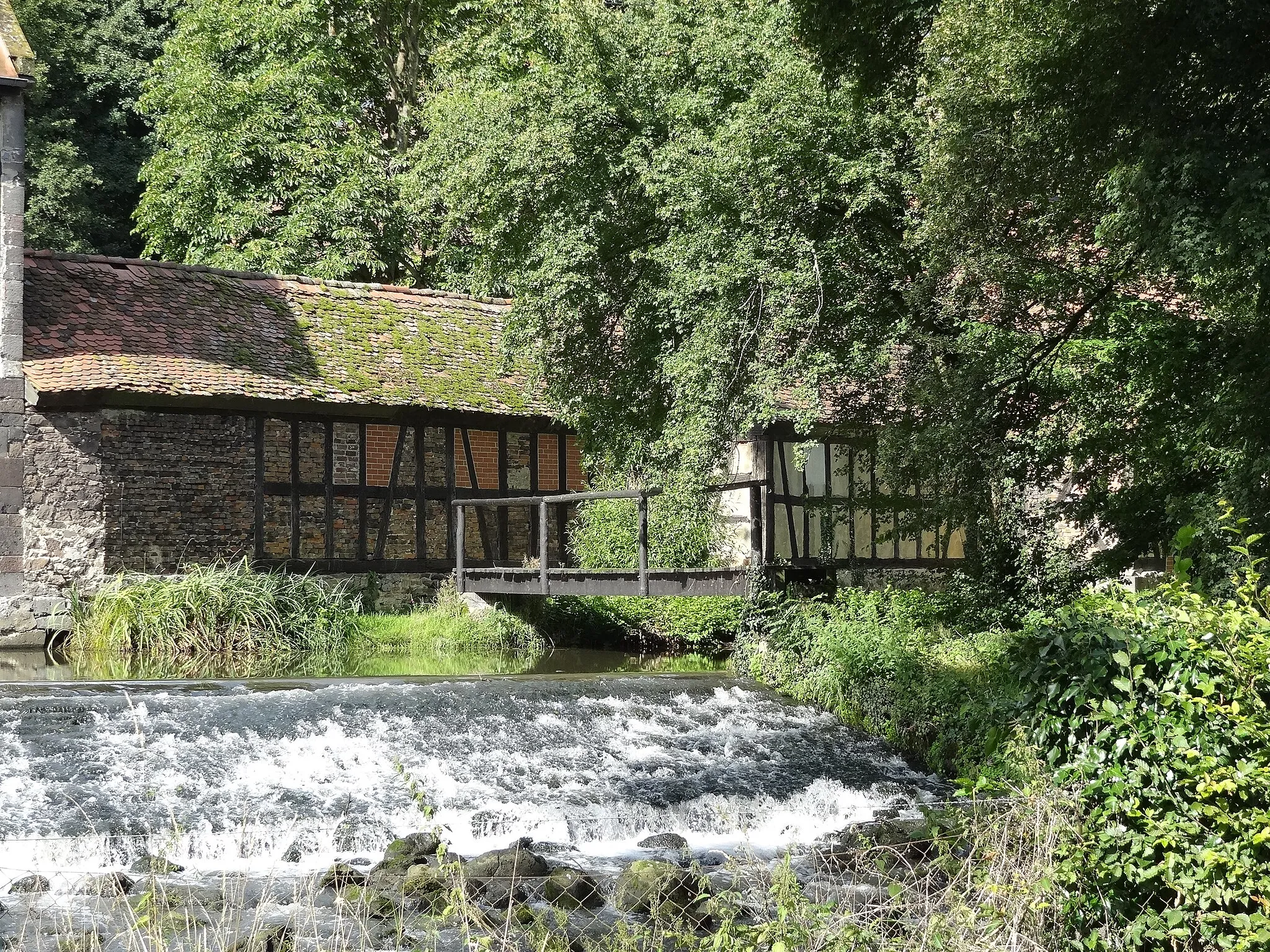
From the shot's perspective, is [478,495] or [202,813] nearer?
[202,813]

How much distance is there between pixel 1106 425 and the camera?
9469mm

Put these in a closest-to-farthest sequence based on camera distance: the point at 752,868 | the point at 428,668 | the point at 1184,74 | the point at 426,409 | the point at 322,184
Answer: the point at 752,868 → the point at 1184,74 → the point at 428,668 → the point at 426,409 → the point at 322,184

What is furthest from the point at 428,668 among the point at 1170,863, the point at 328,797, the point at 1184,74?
the point at 1170,863

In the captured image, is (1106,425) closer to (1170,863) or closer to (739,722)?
(739,722)

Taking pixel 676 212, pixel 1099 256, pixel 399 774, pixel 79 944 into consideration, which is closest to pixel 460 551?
pixel 676 212

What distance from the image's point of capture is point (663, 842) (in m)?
8.08

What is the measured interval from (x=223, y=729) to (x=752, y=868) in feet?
18.2

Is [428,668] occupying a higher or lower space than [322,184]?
lower

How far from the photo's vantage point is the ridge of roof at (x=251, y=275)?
1641 centimetres

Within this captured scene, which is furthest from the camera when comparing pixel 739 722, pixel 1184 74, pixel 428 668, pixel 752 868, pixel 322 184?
pixel 322 184

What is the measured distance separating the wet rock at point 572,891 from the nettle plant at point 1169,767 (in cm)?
275

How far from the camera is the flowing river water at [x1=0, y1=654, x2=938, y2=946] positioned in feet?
25.5

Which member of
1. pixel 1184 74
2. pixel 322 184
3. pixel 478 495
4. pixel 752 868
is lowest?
→ pixel 752 868

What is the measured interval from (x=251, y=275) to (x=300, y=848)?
1189 centimetres
